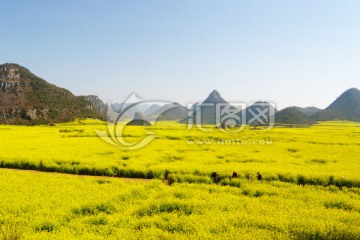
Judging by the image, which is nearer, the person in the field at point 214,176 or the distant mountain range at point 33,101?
the person in the field at point 214,176

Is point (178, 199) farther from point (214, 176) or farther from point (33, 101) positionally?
point (33, 101)

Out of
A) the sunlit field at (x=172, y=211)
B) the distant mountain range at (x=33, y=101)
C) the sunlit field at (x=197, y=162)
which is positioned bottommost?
the sunlit field at (x=172, y=211)

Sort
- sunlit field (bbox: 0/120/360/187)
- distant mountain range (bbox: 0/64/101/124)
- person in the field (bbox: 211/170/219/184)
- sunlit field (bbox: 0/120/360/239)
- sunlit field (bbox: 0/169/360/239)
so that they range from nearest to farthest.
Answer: sunlit field (bbox: 0/169/360/239), sunlit field (bbox: 0/120/360/239), person in the field (bbox: 211/170/219/184), sunlit field (bbox: 0/120/360/187), distant mountain range (bbox: 0/64/101/124)

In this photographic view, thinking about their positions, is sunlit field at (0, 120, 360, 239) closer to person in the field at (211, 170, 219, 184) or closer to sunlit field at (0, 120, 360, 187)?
sunlit field at (0, 120, 360, 187)

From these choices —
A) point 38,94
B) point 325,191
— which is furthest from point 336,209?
point 38,94

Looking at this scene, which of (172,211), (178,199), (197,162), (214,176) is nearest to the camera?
(172,211)

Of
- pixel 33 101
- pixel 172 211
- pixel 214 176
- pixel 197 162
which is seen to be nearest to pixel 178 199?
pixel 172 211

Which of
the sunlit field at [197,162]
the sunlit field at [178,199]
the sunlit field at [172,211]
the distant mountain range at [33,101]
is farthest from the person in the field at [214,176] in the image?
the distant mountain range at [33,101]

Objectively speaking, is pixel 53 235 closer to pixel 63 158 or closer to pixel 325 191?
pixel 325 191

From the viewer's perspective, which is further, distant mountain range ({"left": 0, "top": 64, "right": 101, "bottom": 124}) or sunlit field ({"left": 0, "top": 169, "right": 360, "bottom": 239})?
distant mountain range ({"left": 0, "top": 64, "right": 101, "bottom": 124})

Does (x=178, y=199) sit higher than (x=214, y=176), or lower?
lower

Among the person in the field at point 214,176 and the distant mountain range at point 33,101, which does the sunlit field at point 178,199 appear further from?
the distant mountain range at point 33,101

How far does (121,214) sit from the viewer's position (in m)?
14.4

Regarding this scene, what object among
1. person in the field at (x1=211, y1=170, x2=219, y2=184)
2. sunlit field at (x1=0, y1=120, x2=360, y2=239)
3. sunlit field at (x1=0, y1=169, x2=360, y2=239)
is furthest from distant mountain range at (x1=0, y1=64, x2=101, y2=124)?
person in the field at (x1=211, y1=170, x2=219, y2=184)
